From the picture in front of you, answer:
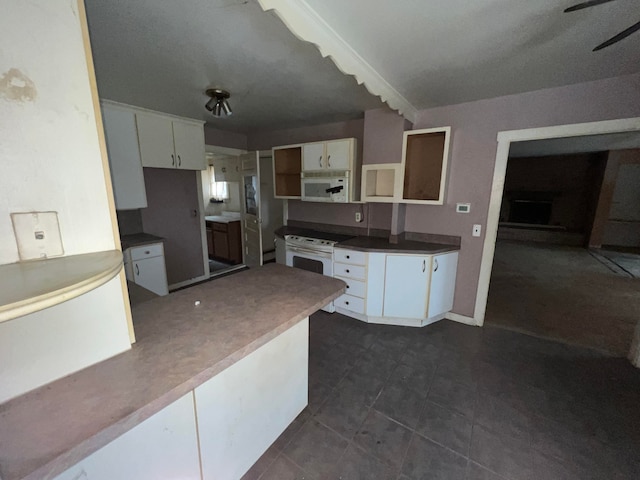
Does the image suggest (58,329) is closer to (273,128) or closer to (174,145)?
(174,145)

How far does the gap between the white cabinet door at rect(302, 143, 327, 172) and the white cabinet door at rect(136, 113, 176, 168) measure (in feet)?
5.33

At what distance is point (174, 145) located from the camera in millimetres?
3135

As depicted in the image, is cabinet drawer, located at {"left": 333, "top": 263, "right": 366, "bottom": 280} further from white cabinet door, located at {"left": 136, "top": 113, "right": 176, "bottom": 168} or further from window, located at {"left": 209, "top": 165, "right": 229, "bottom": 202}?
window, located at {"left": 209, "top": 165, "right": 229, "bottom": 202}

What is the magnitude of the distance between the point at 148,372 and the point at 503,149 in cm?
314

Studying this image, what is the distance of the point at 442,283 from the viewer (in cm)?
275

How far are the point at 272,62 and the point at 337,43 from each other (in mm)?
580

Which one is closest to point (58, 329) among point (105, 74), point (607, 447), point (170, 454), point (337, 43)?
point (170, 454)

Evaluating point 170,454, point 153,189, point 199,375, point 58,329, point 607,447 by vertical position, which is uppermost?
point 153,189

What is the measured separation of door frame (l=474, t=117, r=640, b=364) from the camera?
2064 mm

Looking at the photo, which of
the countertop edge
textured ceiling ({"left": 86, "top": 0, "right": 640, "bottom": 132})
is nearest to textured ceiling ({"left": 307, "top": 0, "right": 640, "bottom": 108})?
textured ceiling ({"left": 86, "top": 0, "right": 640, "bottom": 132})

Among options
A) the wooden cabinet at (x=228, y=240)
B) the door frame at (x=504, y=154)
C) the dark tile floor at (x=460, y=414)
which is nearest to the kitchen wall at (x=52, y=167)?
the dark tile floor at (x=460, y=414)

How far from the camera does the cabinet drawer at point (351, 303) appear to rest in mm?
2836

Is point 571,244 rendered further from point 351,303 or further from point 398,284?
point 351,303

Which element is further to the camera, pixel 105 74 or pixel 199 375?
pixel 105 74
